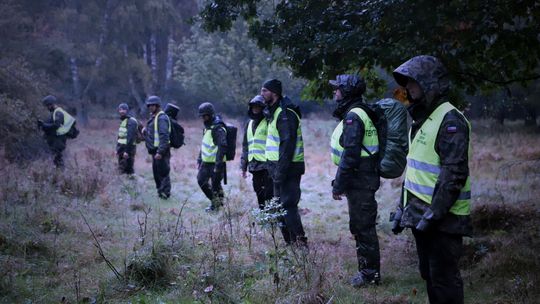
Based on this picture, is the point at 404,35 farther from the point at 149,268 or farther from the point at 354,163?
the point at 149,268

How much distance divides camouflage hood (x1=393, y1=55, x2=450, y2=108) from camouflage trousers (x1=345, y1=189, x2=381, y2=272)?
170 cm

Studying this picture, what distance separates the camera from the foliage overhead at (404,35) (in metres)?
5.99

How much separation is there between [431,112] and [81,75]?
28900 millimetres

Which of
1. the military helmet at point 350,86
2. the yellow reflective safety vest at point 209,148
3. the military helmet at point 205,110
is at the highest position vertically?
the military helmet at point 350,86

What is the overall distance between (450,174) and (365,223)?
1.88 metres

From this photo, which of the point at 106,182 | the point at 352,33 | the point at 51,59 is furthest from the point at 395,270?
the point at 51,59

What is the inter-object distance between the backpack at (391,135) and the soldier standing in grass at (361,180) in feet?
0.23

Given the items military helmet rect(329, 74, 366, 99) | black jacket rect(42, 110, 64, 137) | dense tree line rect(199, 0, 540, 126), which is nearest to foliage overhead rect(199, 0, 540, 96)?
dense tree line rect(199, 0, 540, 126)

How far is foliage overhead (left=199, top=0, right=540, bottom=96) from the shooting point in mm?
5988

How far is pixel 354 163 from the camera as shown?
5.18 m

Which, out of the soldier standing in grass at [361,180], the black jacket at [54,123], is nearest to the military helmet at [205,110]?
the soldier standing in grass at [361,180]

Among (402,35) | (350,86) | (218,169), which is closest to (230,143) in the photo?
(218,169)

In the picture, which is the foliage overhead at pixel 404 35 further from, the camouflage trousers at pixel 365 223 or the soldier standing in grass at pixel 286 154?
the camouflage trousers at pixel 365 223

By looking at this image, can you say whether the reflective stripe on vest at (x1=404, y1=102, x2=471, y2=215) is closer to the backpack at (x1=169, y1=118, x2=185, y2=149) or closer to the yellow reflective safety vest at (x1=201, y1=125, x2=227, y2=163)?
the yellow reflective safety vest at (x1=201, y1=125, x2=227, y2=163)
